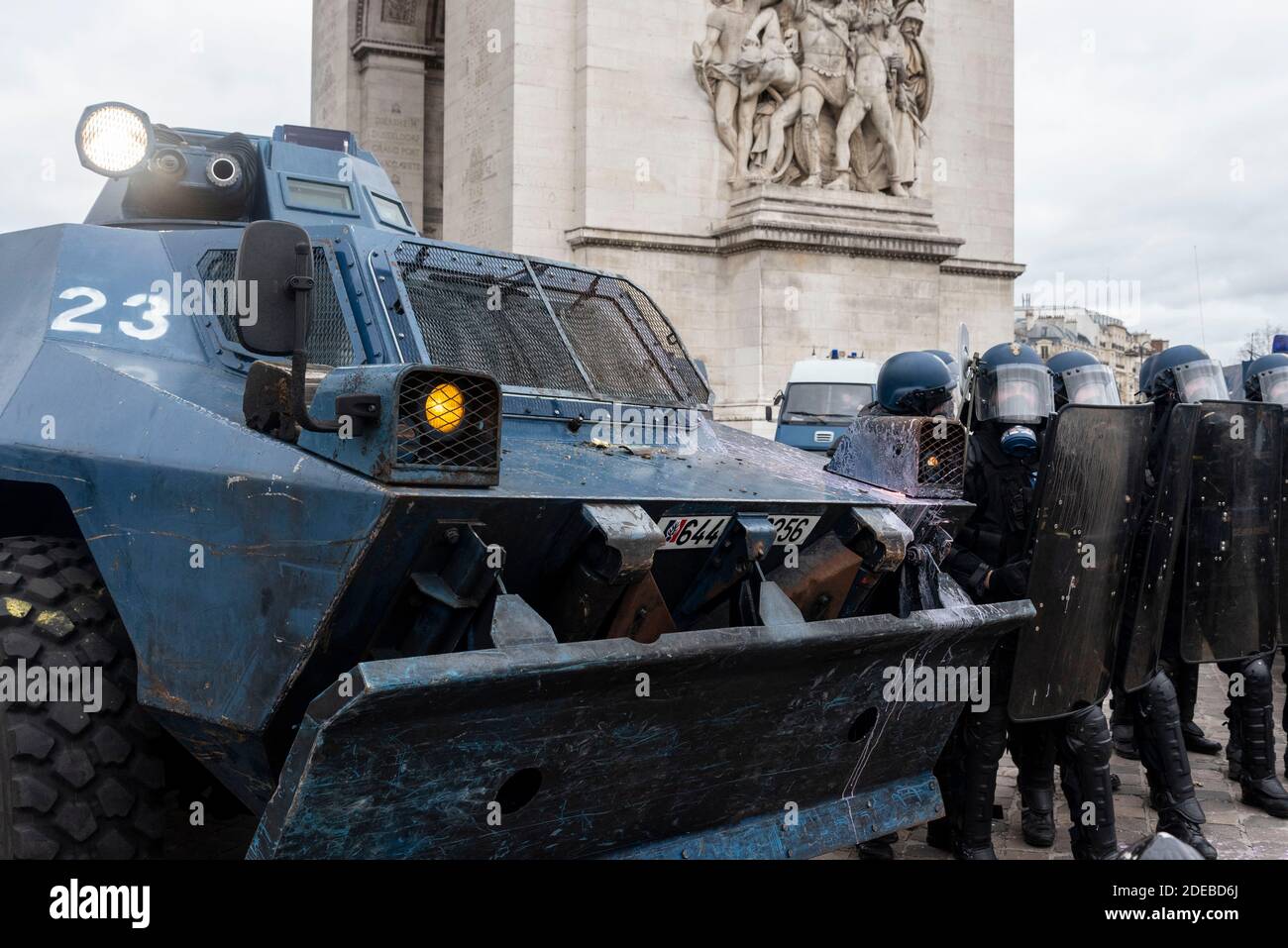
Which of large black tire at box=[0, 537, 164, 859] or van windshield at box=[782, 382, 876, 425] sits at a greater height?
van windshield at box=[782, 382, 876, 425]

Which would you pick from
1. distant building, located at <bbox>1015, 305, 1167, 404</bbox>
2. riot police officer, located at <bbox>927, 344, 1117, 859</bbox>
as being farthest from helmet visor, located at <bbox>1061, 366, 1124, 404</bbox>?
distant building, located at <bbox>1015, 305, 1167, 404</bbox>

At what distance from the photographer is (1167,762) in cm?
562

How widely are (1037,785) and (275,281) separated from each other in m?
3.84

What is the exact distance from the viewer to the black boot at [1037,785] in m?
5.67

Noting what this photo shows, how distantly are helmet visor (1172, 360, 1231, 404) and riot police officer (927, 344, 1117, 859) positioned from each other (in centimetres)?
130

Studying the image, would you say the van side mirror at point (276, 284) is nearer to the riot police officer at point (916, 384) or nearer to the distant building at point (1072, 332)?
the riot police officer at point (916, 384)

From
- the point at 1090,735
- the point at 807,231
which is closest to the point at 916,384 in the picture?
the point at 1090,735

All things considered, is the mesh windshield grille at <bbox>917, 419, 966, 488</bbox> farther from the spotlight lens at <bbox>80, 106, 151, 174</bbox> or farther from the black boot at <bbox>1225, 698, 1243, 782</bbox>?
the spotlight lens at <bbox>80, 106, 151, 174</bbox>

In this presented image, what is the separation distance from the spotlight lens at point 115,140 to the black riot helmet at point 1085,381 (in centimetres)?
372

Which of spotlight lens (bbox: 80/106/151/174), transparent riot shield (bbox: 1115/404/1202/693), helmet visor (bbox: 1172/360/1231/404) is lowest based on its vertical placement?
transparent riot shield (bbox: 1115/404/1202/693)

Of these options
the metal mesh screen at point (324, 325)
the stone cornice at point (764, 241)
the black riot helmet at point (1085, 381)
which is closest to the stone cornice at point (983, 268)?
the stone cornice at point (764, 241)

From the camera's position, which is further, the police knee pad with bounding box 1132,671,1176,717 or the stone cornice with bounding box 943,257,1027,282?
the stone cornice with bounding box 943,257,1027,282

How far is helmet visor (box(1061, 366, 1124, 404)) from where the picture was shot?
222 inches

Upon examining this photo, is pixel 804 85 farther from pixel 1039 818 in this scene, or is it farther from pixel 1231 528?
pixel 1039 818
